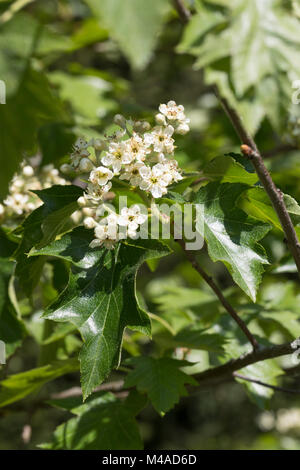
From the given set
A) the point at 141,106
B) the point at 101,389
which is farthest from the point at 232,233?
the point at 141,106

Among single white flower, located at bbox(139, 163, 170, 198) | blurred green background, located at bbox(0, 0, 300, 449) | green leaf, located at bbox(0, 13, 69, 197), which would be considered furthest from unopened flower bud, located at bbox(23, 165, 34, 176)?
green leaf, located at bbox(0, 13, 69, 197)

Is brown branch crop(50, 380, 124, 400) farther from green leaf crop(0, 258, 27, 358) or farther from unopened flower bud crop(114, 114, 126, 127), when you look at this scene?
unopened flower bud crop(114, 114, 126, 127)

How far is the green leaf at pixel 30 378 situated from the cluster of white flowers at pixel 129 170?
2.09 ft

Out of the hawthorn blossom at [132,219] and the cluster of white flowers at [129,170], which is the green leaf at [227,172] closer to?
the cluster of white flowers at [129,170]

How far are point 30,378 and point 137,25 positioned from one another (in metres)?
1.54

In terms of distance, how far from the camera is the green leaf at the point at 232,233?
1.45 m

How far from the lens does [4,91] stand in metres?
0.98

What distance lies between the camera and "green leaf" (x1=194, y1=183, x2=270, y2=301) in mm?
1453

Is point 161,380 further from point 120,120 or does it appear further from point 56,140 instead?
point 56,140

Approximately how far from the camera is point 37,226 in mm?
1594

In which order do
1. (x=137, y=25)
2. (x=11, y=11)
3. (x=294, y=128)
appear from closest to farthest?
(x=137, y=25) → (x=11, y=11) → (x=294, y=128)

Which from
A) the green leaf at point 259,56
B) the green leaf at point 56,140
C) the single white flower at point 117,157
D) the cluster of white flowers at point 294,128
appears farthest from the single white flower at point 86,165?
the cluster of white flowers at point 294,128

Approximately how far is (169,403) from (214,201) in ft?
2.28
